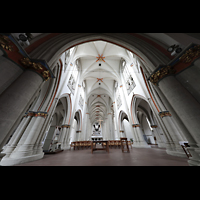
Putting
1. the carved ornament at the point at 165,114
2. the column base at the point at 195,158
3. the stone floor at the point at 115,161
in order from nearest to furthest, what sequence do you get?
the column base at the point at 195,158, the stone floor at the point at 115,161, the carved ornament at the point at 165,114

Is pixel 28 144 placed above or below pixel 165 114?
below

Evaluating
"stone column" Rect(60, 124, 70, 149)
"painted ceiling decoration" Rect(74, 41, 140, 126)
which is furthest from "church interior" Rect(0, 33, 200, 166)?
"painted ceiling decoration" Rect(74, 41, 140, 126)

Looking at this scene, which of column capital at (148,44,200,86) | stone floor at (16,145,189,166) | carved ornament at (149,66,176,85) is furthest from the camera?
carved ornament at (149,66,176,85)

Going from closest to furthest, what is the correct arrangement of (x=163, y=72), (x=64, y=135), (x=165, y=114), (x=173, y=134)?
(x=163, y=72) < (x=173, y=134) < (x=165, y=114) < (x=64, y=135)

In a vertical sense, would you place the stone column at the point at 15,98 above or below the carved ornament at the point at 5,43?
below

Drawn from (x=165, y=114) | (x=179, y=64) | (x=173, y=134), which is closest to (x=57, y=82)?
(x=179, y=64)

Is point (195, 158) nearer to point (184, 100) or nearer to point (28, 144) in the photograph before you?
point (184, 100)

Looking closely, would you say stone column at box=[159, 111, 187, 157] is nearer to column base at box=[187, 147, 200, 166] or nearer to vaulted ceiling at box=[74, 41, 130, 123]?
column base at box=[187, 147, 200, 166]

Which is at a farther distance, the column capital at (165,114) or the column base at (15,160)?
the column capital at (165,114)

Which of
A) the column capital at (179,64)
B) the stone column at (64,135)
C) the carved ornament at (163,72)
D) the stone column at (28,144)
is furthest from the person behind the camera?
the stone column at (64,135)

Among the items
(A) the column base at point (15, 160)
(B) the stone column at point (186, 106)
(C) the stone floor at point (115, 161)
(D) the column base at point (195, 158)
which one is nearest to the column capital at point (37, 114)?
(A) the column base at point (15, 160)

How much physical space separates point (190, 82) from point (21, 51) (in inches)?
198

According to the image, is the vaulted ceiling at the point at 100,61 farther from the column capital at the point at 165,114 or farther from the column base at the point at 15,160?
the column base at the point at 15,160
